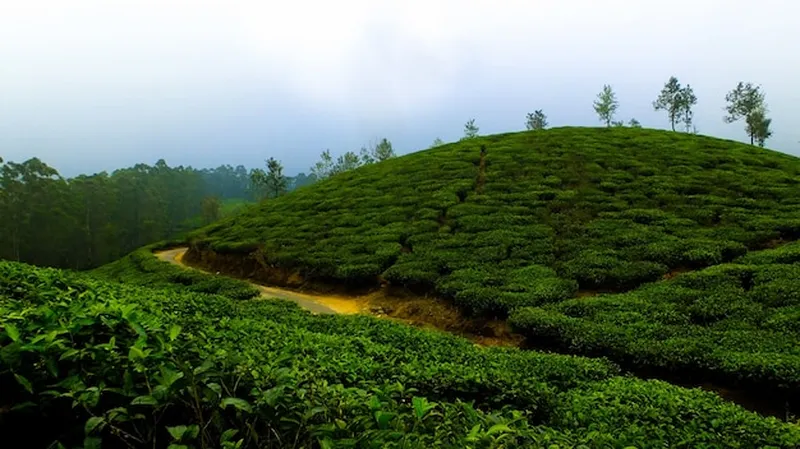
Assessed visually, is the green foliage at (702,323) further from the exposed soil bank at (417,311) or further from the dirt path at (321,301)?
the dirt path at (321,301)

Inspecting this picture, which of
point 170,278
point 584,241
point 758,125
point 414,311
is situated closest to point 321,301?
point 414,311

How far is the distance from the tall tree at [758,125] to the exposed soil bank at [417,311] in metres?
53.3

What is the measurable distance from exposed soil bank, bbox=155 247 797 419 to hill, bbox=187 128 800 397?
0.53 feet

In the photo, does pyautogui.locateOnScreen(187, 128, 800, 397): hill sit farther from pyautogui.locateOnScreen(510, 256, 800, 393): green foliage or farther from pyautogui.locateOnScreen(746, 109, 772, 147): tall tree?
pyautogui.locateOnScreen(746, 109, 772, 147): tall tree

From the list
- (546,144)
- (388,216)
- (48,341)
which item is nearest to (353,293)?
(388,216)

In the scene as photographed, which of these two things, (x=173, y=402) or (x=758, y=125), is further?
(x=758, y=125)

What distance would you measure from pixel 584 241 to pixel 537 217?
2.79 m

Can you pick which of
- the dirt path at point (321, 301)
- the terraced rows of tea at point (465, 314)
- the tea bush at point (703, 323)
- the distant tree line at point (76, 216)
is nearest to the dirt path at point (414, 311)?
the dirt path at point (321, 301)

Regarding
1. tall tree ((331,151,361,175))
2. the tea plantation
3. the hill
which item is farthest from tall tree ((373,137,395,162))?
the tea plantation

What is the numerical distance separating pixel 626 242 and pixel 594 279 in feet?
9.89

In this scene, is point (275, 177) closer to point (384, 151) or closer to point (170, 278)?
point (384, 151)

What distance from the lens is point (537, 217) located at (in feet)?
66.3

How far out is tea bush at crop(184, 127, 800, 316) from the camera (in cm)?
1603

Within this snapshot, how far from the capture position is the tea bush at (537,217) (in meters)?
16.0
